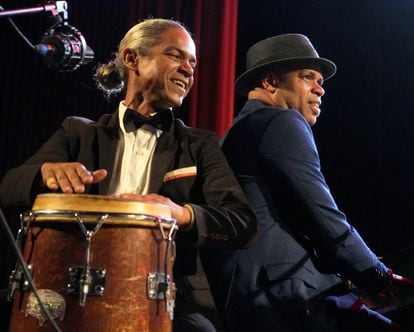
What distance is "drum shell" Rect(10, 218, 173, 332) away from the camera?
1431mm

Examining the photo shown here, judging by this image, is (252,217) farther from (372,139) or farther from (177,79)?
(372,139)

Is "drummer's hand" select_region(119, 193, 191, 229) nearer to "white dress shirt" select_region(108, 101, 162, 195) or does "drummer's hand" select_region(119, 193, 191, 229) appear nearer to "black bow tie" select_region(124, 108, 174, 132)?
"white dress shirt" select_region(108, 101, 162, 195)

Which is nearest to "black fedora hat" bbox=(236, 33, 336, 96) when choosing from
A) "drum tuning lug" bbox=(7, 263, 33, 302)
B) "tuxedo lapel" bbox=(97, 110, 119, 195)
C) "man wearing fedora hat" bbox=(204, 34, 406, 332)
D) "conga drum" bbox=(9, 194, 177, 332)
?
"man wearing fedora hat" bbox=(204, 34, 406, 332)

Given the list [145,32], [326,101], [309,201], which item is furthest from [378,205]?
[145,32]

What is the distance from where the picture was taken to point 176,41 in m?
2.17

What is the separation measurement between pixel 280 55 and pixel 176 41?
55 cm

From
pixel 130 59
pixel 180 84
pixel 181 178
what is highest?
pixel 130 59

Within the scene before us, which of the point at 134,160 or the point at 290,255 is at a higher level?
the point at 134,160

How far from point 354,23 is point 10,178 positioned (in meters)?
2.70

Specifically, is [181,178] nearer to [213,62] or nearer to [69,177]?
[69,177]

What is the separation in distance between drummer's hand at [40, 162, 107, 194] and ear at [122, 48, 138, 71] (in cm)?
62

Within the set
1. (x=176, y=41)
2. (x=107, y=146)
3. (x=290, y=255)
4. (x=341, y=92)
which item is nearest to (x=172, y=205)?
(x=107, y=146)

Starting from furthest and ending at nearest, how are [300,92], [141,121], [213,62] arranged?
[213,62] < [300,92] < [141,121]

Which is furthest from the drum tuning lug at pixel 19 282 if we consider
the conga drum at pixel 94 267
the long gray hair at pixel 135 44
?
the long gray hair at pixel 135 44
